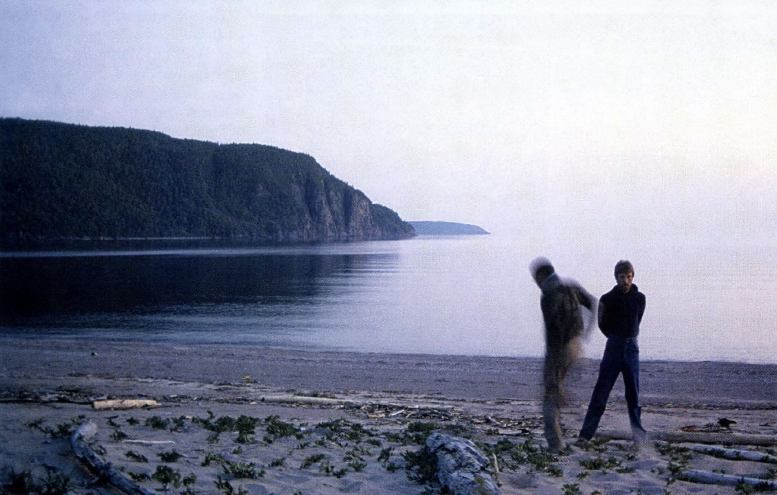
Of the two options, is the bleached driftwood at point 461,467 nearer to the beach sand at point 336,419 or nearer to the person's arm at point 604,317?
the beach sand at point 336,419

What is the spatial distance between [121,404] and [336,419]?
291cm

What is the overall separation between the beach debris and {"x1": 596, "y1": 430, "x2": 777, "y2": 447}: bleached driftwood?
590 centimetres

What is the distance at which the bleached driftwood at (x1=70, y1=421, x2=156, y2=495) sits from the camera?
4.52m

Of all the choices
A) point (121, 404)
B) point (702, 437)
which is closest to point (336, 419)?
point (121, 404)

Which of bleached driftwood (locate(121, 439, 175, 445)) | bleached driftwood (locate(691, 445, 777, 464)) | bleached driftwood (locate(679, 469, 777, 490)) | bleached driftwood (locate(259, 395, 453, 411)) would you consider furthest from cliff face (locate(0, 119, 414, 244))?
bleached driftwood (locate(679, 469, 777, 490))

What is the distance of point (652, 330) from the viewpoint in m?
25.2

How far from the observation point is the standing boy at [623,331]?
6539 mm

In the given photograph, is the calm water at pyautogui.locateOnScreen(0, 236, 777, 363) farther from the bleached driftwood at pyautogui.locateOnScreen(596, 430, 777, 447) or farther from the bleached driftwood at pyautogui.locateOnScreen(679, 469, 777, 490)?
the bleached driftwood at pyautogui.locateOnScreen(679, 469, 777, 490)

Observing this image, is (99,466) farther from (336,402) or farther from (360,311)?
(360,311)

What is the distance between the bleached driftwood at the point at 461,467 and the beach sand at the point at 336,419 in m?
0.27

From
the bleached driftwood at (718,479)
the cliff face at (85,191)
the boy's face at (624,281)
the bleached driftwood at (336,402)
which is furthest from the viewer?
the cliff face at (85,191)

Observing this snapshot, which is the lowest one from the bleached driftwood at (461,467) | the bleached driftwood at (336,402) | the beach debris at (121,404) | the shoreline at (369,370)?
the shoreline at (369,370)

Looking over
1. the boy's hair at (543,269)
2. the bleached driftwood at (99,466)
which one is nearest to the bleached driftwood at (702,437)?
the boy's hair at (543,269)

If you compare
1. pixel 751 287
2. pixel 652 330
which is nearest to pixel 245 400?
pixel 652 330
